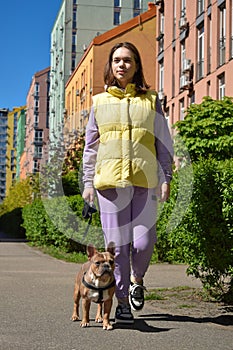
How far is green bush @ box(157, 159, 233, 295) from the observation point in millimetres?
7223

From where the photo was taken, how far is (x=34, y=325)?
6.25 m

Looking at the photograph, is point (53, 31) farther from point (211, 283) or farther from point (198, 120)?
point (211, 283)

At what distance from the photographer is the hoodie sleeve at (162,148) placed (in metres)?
6.40

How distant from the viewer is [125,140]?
20.5 ft

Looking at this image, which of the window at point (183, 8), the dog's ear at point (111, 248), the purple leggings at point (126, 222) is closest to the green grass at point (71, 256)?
the purple leggings at point (126, 222)

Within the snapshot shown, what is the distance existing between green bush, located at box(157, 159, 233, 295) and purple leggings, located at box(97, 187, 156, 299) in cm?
109

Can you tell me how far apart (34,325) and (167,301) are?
240cm

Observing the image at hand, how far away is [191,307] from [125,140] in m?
2.32

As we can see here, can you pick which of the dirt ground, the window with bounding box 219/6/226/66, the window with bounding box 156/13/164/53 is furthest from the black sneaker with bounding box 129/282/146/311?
the window with bounding box 156/13/164/53

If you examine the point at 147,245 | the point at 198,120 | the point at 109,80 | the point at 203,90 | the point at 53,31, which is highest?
the point at 53,31

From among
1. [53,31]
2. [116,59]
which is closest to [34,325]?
[116,59]

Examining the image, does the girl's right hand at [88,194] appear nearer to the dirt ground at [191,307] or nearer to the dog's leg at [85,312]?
the dog's leg at [85,312]

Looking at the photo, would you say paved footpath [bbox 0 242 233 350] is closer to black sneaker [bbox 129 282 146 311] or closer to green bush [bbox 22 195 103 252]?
black sneaker [bbox 129 282 146 311]

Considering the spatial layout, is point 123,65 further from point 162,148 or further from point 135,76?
point 162,148
